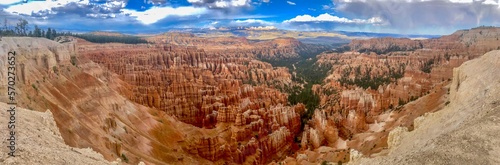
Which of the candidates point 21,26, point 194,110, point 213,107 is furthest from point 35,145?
point 21,26

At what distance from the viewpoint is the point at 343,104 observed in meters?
60.1

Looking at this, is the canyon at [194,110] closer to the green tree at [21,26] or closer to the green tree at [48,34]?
the green tree at [21,26]

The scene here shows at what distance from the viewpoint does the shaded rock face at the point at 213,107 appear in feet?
135

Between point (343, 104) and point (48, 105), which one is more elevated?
point (48, 105)

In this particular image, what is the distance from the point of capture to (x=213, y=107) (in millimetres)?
56094

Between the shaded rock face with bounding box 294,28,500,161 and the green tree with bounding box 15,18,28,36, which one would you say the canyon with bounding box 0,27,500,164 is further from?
the green tree with bounding box 15,18,28,36

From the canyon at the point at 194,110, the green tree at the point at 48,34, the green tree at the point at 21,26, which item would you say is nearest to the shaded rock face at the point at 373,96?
the canyon at the point at 194,110

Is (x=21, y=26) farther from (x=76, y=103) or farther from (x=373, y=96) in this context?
(x=373, y=96)

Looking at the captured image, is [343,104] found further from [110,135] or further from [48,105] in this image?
[48,105]

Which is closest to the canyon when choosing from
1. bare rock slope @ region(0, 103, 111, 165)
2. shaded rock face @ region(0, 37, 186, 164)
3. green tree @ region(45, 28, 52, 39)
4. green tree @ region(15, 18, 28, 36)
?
shaded rock face @ region(0, 37, 186, 164)

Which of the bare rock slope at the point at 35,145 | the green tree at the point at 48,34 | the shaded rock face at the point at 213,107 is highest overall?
the green tree at the point at 48,34

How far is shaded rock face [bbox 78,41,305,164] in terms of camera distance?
41219 mm

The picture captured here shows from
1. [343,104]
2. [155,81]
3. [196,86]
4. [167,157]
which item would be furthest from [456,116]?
[155,81]

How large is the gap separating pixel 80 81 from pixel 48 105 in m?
12.6
